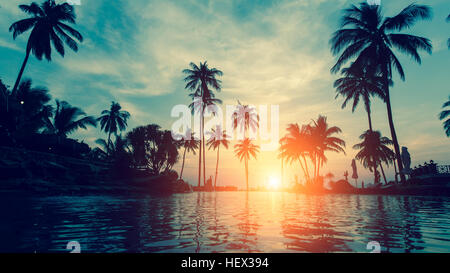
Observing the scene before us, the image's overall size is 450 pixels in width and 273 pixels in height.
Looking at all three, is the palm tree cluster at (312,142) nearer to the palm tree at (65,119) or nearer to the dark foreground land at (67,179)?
the dark foreground land at (67,179)

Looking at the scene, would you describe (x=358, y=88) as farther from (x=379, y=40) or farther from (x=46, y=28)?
(x=46, y=28)

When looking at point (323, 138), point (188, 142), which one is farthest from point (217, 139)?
point (323, 138)

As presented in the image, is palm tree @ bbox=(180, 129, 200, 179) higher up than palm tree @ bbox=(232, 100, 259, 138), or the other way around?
palm tree @ bbox=(232, 100, 259, 138)

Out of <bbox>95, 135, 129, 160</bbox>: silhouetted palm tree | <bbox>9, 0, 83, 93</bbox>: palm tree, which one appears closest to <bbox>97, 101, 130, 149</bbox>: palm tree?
<bbox>95, 135, 129, 160</bbox>: silhouetted palm tree

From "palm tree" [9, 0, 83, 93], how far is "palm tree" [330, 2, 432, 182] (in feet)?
76.6

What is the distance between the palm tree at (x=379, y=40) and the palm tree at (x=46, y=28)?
23.4 meters

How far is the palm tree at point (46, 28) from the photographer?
1922 centimetres

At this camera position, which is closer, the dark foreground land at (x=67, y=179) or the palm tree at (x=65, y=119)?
the dark foreground land at (x=67, y=179)

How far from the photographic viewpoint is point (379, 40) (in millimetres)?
17422

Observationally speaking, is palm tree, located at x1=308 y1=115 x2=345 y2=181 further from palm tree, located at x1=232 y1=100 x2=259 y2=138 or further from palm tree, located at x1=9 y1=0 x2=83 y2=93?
palm tree, located at x1=9 y1=0 x2=83 y2=93

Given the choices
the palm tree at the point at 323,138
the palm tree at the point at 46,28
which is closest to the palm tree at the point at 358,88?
the palm tree at the point at 323,138

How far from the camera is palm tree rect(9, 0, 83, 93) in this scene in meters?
19.2
